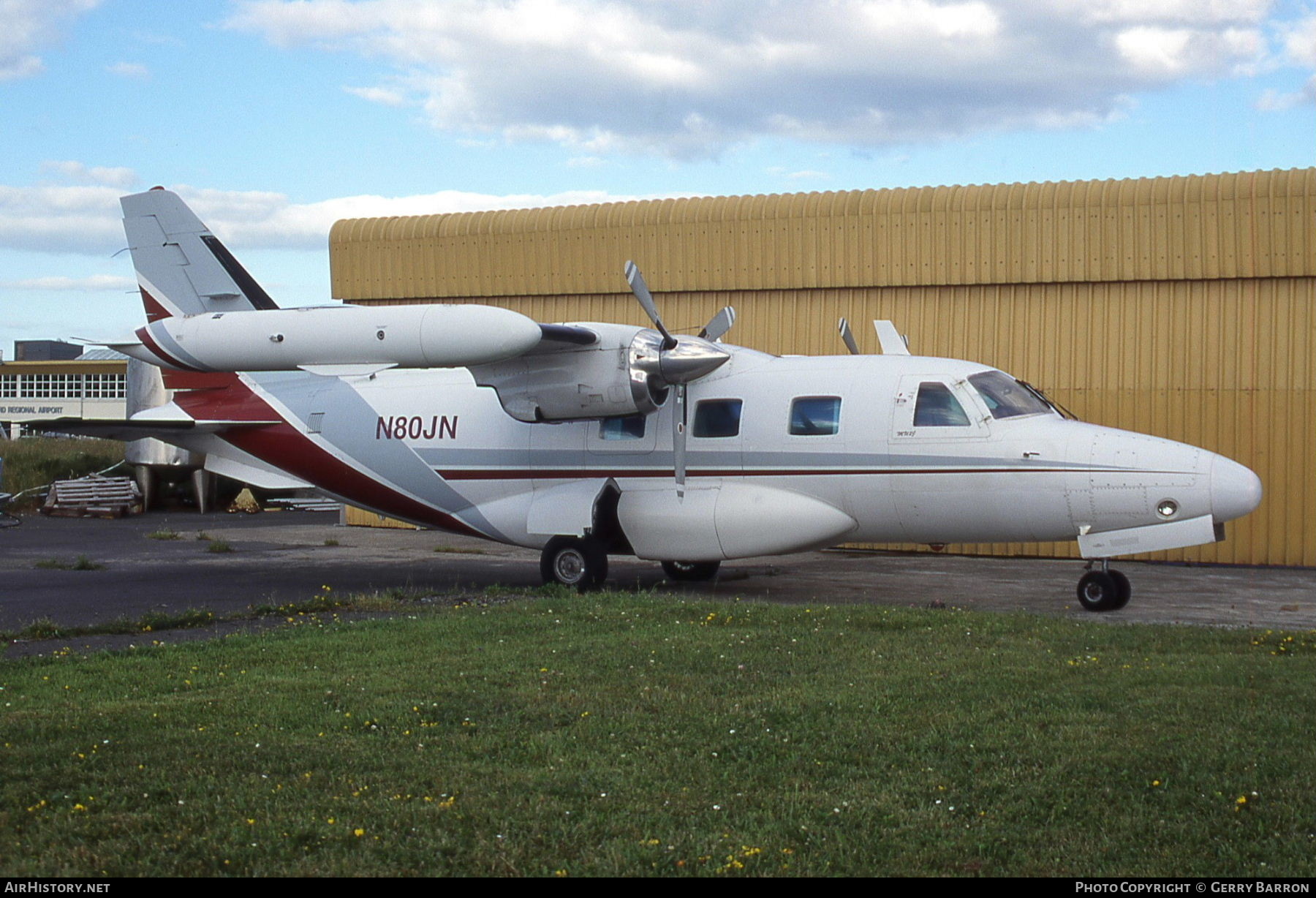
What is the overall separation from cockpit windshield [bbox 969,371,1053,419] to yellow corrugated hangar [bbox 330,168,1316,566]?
6.68 m

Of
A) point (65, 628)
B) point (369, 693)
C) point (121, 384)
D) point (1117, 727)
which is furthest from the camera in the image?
point (121, 384)

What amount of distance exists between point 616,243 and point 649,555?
1020 centimetres

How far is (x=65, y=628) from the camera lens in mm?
11898

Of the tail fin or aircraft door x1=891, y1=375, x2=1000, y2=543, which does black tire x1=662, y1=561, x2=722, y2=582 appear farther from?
the tail fin

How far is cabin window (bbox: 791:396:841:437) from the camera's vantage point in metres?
14.9

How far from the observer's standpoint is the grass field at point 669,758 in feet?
17.0

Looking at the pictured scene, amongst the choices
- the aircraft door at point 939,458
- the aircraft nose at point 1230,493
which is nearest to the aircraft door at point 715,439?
the aircraft door at point 939,458

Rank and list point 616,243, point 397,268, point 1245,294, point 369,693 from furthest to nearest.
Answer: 1. point 397,268
2. point 616,243
3. point 1245,294
4. point 369,693

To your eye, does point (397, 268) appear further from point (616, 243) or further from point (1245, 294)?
point (1245, 294)

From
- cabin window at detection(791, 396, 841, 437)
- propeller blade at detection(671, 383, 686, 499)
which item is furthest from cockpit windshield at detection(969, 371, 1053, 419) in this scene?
propeller blade at detection(671, 383, 686, 499)

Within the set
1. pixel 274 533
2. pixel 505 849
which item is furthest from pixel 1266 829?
pixel 274 533

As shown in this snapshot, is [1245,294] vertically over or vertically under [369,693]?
over

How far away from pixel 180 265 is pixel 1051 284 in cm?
1394

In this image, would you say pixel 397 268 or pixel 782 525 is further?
pixel 397 268
